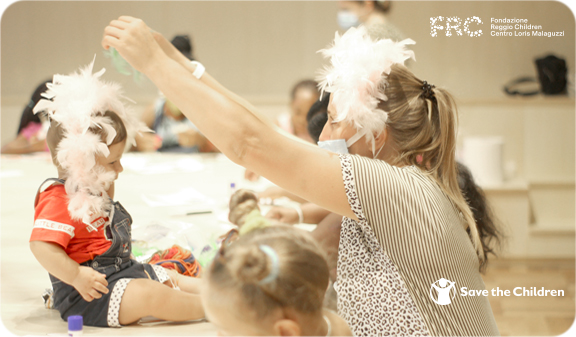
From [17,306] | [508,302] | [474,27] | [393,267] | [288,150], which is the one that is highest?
[474,27]

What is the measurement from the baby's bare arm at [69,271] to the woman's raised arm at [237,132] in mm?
382

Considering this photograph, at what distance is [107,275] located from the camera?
1.12 metres

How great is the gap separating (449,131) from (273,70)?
392 centimetres

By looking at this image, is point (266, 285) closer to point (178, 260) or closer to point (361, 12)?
point (178, 260)

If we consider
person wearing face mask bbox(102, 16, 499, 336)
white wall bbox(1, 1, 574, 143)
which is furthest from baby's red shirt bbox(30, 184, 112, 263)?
white wall bbox(1, 1, 574, 143)

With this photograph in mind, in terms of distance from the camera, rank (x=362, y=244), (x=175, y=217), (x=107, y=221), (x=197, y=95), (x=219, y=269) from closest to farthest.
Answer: (x=219, y=269) → (x=197, y=95) → (x=362, y=244) → (x=107, y=221) → (x=175, y=217)

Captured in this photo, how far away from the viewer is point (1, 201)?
2.07m

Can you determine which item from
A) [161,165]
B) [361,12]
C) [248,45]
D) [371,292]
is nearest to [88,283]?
[371,292]

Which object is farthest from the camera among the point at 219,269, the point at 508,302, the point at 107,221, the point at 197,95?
the point at 508,302

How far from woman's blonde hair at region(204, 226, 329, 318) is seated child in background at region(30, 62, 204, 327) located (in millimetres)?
379

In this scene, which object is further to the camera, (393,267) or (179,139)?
(179,139)

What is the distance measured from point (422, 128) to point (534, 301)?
230cm

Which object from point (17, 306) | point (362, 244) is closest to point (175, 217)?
point (17, 306)

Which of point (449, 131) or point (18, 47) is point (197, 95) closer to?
point (449, 131)
